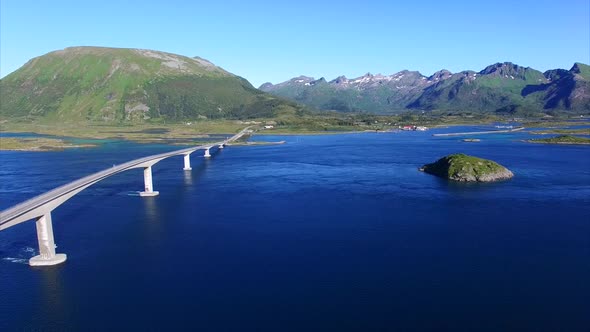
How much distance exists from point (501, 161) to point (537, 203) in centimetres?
3768

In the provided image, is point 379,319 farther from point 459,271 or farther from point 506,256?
point 506,256

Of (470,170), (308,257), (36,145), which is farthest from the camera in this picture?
(36,145)

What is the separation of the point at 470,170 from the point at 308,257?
135 ft

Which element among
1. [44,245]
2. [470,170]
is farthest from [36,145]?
[470,170]

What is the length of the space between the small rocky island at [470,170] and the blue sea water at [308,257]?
241 centimetres

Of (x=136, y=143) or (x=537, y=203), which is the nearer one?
(x=537, y=203)

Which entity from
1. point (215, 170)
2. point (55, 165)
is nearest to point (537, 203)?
point (215, 170)

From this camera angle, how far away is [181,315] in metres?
25.3

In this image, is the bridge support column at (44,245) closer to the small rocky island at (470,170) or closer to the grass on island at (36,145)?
the small rocky island at (470,170)

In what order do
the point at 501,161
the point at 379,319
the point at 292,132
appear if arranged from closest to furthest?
the point at 379,319 → the point at 501,161 → the point at 292,132

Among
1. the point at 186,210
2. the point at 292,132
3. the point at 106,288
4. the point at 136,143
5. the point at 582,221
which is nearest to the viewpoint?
the point at 106,288

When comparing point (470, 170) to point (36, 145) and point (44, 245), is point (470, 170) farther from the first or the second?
point (36, 145)

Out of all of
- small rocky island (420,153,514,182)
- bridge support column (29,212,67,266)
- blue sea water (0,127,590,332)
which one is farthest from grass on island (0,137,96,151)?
small rocky island (420,153,514,182)

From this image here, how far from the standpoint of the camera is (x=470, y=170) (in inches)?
2621
